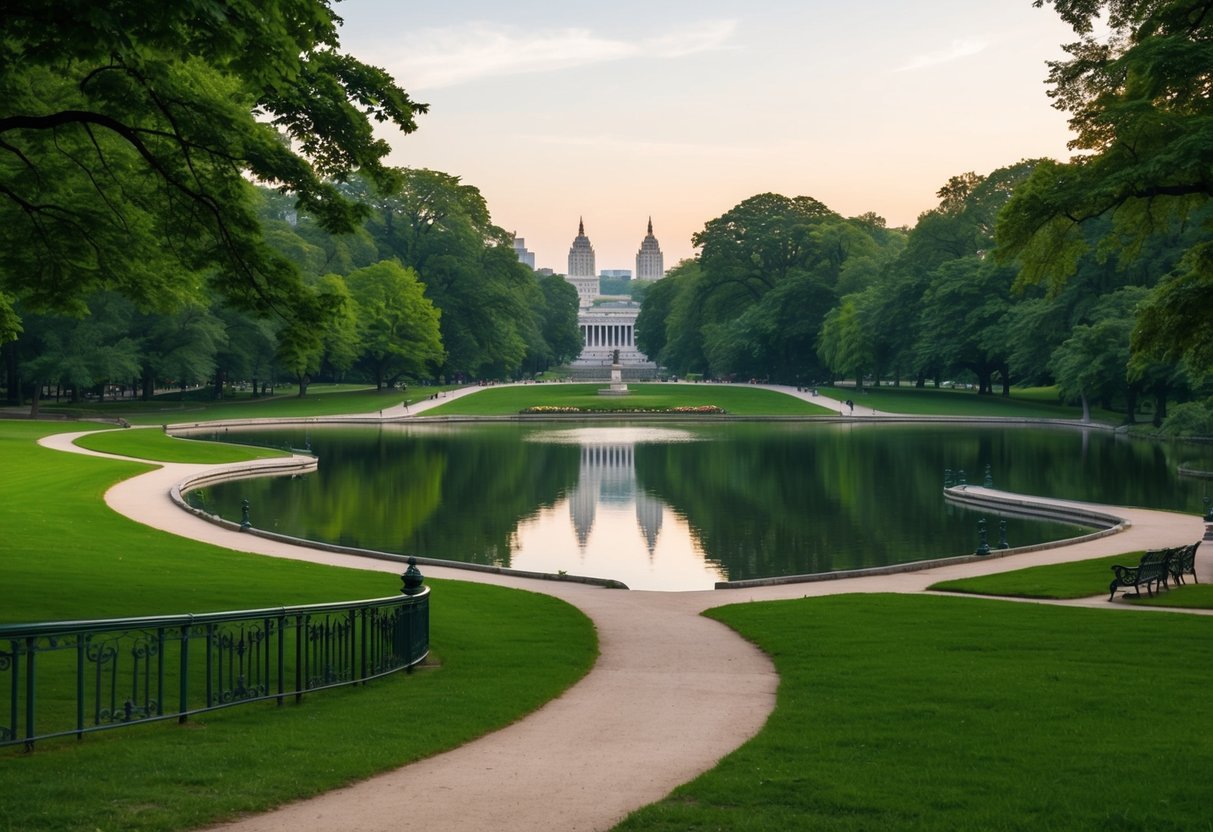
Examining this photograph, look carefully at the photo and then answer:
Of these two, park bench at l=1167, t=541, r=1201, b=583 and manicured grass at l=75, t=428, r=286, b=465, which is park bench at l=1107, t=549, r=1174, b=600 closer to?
park bench at l=1167, t=541, r=1201, b=583

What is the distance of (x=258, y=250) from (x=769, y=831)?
403 inches

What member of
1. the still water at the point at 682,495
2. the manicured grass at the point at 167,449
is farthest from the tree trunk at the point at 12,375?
the manicured grass at the point at 167,449

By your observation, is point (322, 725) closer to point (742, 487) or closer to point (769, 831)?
point (769, 831)

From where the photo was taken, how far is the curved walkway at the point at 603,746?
285 inches

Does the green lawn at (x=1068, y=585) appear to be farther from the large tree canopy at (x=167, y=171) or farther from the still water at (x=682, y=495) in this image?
the large tree canopy at (x=167, y=171)

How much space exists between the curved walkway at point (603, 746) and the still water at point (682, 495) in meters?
8.10

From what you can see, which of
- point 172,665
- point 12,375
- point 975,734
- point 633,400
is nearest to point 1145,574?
point 975,734

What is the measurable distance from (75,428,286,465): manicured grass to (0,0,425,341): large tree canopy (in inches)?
1193

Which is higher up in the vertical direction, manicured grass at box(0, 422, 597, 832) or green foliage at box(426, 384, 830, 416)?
green foliage at box(426, 384, 830, 416)

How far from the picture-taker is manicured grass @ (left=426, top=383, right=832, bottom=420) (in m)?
81.5

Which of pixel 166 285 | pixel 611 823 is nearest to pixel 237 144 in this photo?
pixel 166 285

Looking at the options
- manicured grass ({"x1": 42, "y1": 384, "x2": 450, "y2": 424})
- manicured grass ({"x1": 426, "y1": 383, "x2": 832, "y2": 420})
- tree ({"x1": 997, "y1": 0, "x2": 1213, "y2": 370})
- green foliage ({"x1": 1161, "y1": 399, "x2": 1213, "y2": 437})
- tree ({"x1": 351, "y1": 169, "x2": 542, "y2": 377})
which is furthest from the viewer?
tree ({"x1": 351, "y1": 169, "x2": 542, "y2": 377})

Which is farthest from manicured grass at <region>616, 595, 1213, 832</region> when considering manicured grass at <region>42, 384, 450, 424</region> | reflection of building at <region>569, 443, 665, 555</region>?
manicured grass at <region>42, 384, 450, 424</region>

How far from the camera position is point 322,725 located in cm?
950
